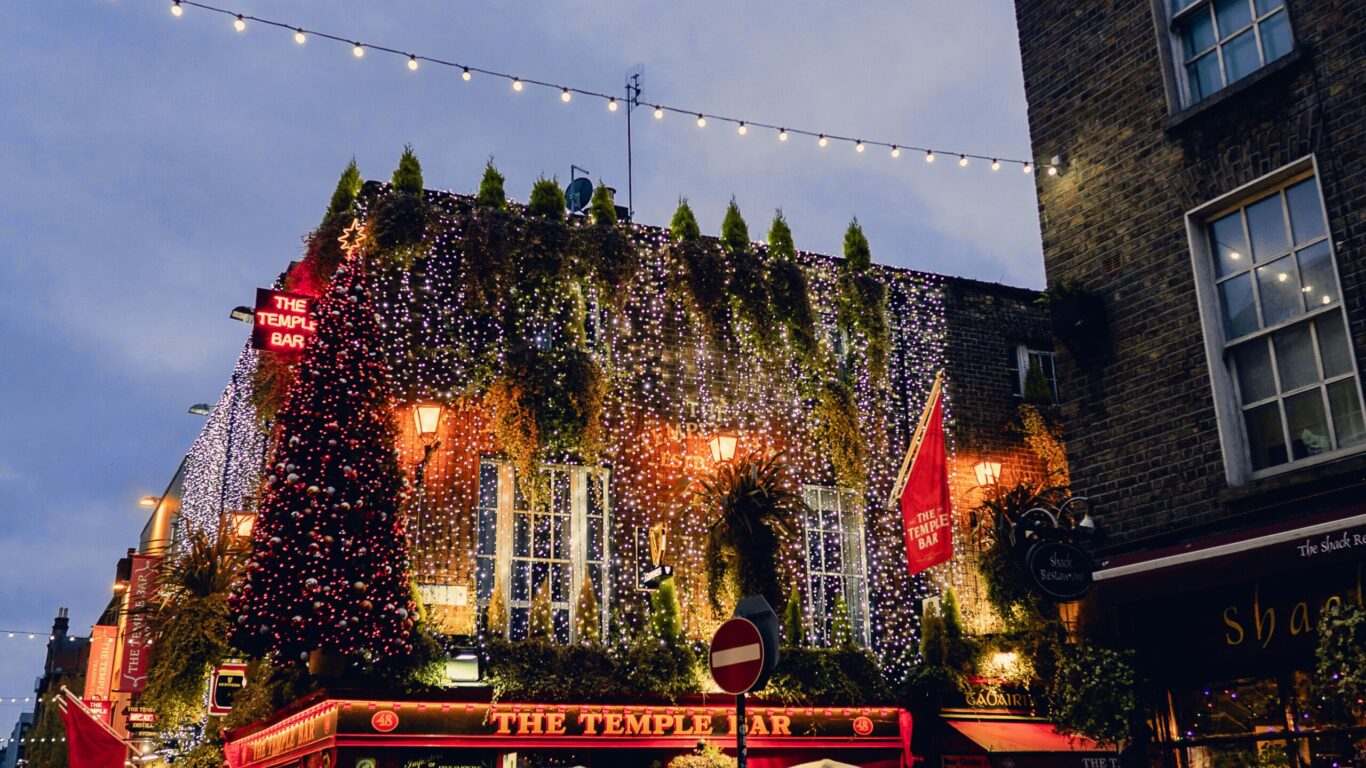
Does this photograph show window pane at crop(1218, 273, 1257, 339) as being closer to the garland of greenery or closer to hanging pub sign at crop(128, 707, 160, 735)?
the garland of greenery

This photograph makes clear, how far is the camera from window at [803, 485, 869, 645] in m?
17.9

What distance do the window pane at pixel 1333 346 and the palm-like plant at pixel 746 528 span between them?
8948 mm

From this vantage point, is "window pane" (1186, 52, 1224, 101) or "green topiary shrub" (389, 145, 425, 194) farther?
"green topiary shrub" (389, 145, 425, 194)

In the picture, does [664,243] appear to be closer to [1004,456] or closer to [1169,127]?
[1004,456]

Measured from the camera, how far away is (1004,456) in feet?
63.8

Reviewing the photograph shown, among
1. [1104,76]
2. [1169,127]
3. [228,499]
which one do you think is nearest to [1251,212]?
[1169,127]

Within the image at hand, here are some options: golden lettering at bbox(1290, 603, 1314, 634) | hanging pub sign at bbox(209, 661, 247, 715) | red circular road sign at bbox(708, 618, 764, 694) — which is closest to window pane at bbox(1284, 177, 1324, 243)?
golden lettering at bbox(1290, 603, 1314, 634)

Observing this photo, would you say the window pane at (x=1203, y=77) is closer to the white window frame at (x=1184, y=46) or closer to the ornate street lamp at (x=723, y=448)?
the white window frame at (x=1184, y=46)

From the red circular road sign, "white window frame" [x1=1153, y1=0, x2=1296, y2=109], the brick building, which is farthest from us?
"white window frame" [x1=1153, y1=0, x2=1296, y2=109]

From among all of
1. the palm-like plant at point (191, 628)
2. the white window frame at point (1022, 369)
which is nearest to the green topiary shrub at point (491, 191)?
the palm-like plant at point (191, 628)

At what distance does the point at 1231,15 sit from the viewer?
9672 mm

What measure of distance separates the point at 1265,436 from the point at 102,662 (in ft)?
109

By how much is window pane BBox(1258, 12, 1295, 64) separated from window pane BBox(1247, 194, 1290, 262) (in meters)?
1.11

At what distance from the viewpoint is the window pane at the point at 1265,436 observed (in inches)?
346
